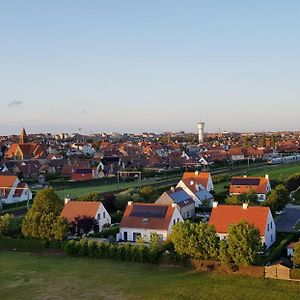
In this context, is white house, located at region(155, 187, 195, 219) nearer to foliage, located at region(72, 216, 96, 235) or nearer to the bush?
foliage, located at region(72, 216, 96, 235)

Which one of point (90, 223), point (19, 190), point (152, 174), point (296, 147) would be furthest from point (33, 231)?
point (296, 147)

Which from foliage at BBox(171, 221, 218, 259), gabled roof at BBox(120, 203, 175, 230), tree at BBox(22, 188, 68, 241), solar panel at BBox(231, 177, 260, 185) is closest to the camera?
foliage at BBox(171, 221, 218, 259)

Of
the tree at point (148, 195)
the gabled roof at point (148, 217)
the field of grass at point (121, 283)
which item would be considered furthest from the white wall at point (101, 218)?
the field of grass at point (121, 283)

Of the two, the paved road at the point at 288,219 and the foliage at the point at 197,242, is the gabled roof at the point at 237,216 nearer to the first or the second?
the foliage at the point at 197,242

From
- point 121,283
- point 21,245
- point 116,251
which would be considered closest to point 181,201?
point 116,251

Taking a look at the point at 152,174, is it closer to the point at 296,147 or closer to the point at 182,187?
the point at 182,187

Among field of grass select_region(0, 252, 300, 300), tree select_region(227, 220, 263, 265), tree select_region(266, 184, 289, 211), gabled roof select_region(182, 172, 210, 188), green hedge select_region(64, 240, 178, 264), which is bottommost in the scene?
field of grass select_region(0, 252, 300, 300)

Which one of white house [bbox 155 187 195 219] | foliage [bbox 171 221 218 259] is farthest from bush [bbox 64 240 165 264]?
white house [bbox 155 187 195 219]
